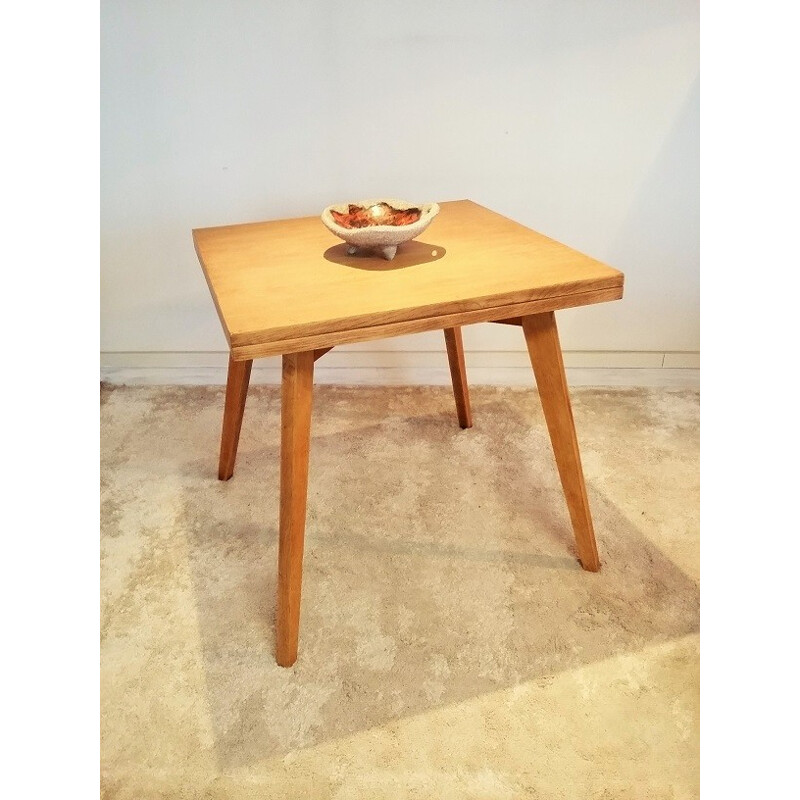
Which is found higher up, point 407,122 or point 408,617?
point 407,122

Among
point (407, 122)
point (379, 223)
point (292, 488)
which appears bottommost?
point (292, 488)

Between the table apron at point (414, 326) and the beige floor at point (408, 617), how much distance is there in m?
0.46

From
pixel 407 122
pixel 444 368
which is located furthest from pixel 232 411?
pixel 407 122

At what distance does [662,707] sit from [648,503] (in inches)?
20.7

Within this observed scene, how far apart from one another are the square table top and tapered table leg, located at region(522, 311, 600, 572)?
0.29 ft

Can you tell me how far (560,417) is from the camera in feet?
4.00

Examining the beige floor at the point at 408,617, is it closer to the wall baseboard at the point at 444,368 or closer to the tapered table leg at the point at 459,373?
the tapered table leg at the point at 459,373

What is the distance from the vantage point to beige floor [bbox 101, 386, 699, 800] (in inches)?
37.9

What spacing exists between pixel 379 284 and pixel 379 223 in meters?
0.22

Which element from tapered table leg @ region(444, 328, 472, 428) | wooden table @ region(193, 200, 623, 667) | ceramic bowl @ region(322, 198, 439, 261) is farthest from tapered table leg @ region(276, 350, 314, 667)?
tapered table leg @ region(444, 328, 472, 428)

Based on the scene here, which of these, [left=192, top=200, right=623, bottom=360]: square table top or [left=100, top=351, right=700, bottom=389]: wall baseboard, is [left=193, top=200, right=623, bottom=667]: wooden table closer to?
[left=192, top=200, right=623, bottom=360]: square table top

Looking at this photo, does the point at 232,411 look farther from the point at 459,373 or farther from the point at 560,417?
the point at 560,417

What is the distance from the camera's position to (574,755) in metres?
0.96
